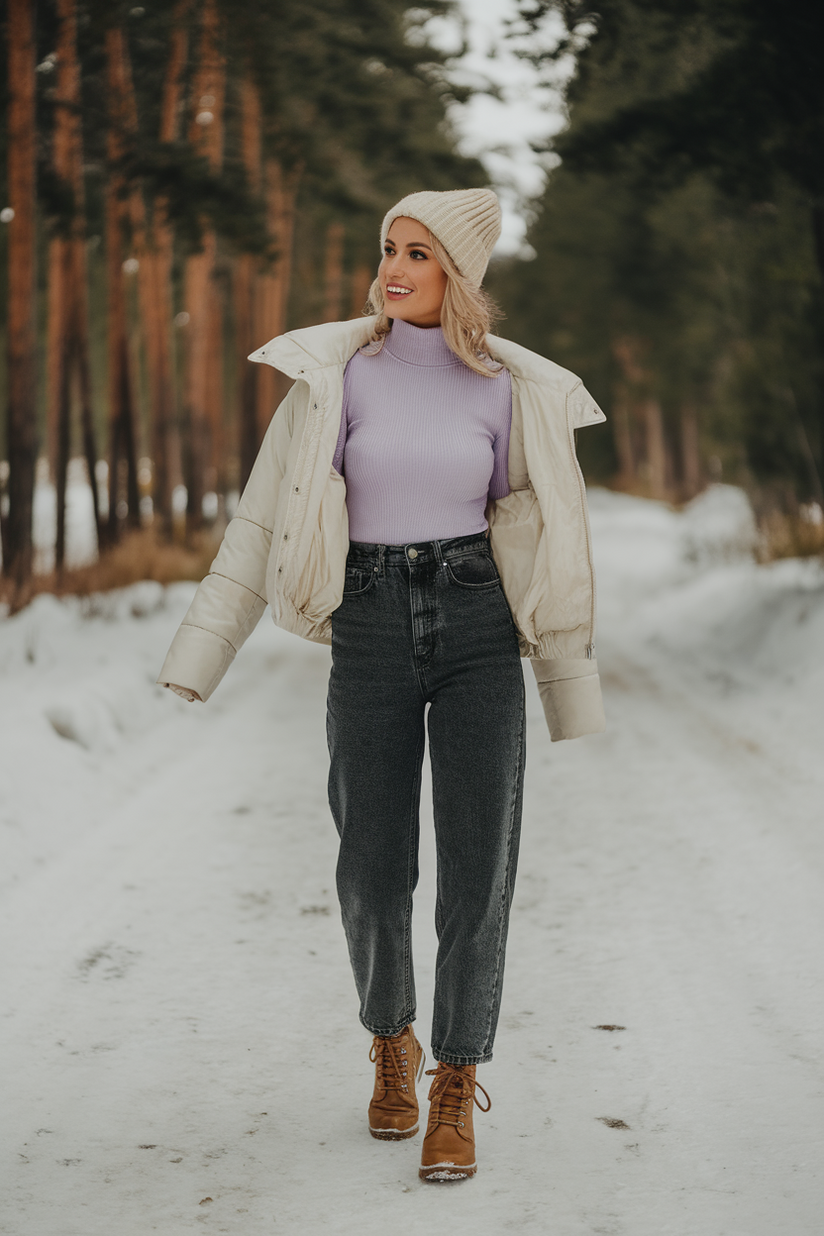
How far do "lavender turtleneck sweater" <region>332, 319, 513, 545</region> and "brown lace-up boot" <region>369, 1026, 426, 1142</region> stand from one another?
1309 millimetres

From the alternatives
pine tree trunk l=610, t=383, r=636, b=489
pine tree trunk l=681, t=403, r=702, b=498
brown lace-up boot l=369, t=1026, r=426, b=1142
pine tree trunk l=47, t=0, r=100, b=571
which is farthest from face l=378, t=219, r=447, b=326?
pine tree trunk l=610, t=383, r=636, b=489

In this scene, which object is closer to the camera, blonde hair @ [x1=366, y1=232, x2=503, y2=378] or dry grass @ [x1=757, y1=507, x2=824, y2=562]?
blonde hair @ [x1=366, y1=232, x2=503, y2=378]

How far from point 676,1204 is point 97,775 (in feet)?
14.9

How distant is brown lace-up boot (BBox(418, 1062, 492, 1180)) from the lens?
2.98 meters

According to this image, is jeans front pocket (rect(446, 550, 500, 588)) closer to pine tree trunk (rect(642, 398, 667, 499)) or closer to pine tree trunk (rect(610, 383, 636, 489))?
pine tree trunk (rect(642, 398, 667, 499))

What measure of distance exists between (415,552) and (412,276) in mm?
695

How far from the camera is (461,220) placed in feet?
10.1

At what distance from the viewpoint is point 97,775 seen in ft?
22.1

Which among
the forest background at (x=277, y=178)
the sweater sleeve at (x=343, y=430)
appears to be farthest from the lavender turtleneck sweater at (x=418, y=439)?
the forest background at (x=277, y=178)

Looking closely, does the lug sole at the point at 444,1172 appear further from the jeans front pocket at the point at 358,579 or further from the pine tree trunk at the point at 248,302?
the pine tree trunk at the point at 248,302

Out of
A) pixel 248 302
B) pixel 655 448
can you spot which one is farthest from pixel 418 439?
pixel 655 448

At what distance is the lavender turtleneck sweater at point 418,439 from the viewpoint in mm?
3027

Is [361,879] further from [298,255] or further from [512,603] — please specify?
[298,255]

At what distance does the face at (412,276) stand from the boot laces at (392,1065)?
186 centimetres
